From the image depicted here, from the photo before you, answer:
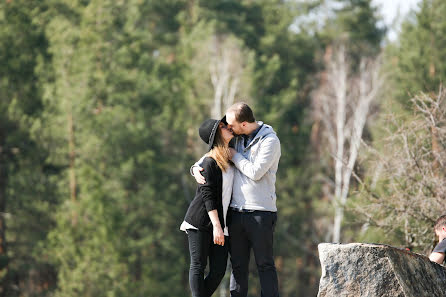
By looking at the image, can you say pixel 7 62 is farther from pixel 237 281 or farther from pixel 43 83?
pixel 237 281

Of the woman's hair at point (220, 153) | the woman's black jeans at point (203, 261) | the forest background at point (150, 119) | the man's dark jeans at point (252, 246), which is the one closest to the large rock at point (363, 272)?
the man's dark jeans at point (252, 246)

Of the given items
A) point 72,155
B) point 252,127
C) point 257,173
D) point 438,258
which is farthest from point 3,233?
point 438,258

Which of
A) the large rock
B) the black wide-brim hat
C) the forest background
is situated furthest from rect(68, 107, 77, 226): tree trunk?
the large rock

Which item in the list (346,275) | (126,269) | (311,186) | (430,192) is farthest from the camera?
(311,186)

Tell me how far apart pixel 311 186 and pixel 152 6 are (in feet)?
29.2

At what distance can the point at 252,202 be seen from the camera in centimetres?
511

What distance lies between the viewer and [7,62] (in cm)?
2261

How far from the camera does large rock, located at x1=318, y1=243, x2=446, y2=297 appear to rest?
482 cm

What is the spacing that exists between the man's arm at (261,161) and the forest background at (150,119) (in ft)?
41.7

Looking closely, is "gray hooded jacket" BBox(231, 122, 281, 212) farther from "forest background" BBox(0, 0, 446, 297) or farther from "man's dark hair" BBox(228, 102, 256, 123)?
"forest background" BBox(0, 0, 446, 297)

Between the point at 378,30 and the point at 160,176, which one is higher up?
the point at 378,30

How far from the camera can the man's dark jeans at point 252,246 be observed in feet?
16.7

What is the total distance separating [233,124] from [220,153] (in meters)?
0.22

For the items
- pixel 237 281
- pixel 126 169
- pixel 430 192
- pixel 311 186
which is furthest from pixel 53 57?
pixel 237 281
